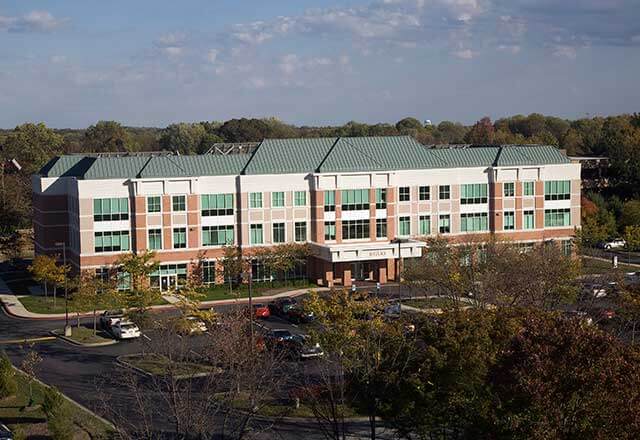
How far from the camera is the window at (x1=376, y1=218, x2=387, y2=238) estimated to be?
71.8 meters

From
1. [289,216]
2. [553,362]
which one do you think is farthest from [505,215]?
[553,362]

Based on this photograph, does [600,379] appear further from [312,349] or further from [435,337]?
[312,349]

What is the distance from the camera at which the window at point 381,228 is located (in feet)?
235

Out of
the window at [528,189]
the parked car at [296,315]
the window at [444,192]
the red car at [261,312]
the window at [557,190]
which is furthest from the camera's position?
the window at [557,190]

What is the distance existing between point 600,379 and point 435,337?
6.13 meters

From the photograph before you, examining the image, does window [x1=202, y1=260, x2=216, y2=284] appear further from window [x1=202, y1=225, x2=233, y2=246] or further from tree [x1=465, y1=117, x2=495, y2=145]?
tree [x1=465, y1=117, x2=495, y2=145]

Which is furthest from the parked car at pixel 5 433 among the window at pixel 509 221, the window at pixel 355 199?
the window at pixel 509 221

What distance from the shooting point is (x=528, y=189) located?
75.1 meters

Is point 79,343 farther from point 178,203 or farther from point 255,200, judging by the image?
point 255,200

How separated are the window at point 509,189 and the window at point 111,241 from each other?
97.3ft

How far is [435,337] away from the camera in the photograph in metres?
28.4

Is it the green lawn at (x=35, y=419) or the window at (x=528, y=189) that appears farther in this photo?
the window at (x=528, y=189)

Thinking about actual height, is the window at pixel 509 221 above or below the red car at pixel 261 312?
above

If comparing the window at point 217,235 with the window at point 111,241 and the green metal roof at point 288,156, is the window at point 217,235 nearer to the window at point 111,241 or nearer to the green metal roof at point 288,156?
the green metal roof at point 288,156
